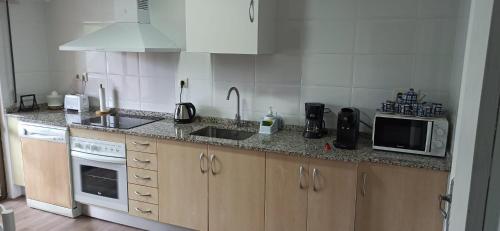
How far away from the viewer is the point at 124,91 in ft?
10.8

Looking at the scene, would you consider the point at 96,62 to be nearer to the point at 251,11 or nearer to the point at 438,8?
the point at 251,11

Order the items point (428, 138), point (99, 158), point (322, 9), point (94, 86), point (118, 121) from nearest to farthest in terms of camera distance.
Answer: point (428, 138), point (322, 9), point (99, 158), point (118, 121), point (94, 86)

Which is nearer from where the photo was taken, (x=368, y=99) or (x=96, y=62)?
(x=368, y=99)

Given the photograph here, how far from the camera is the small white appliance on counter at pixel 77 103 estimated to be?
10.9 ft

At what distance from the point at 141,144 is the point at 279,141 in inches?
39.3

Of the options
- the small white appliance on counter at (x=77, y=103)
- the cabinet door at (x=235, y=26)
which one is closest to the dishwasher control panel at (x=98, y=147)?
the small white appliance on counter at (x=77, y=103)

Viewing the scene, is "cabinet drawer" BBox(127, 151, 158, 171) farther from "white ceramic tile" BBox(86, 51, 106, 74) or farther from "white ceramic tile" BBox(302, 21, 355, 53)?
"white ceramic tile" BBox(302, 21, 355, 53)

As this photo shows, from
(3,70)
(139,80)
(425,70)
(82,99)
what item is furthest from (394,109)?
(3,70)

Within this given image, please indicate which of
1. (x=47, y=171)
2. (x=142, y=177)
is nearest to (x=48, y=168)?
(x=47, y=171)

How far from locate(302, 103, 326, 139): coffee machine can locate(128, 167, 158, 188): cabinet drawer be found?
113 centimetres

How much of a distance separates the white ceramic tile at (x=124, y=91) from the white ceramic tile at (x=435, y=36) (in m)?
2.24

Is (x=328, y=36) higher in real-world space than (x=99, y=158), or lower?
higher

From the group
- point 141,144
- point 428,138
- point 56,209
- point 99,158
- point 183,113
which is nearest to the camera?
point 428,138

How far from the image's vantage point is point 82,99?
333 centimetres
